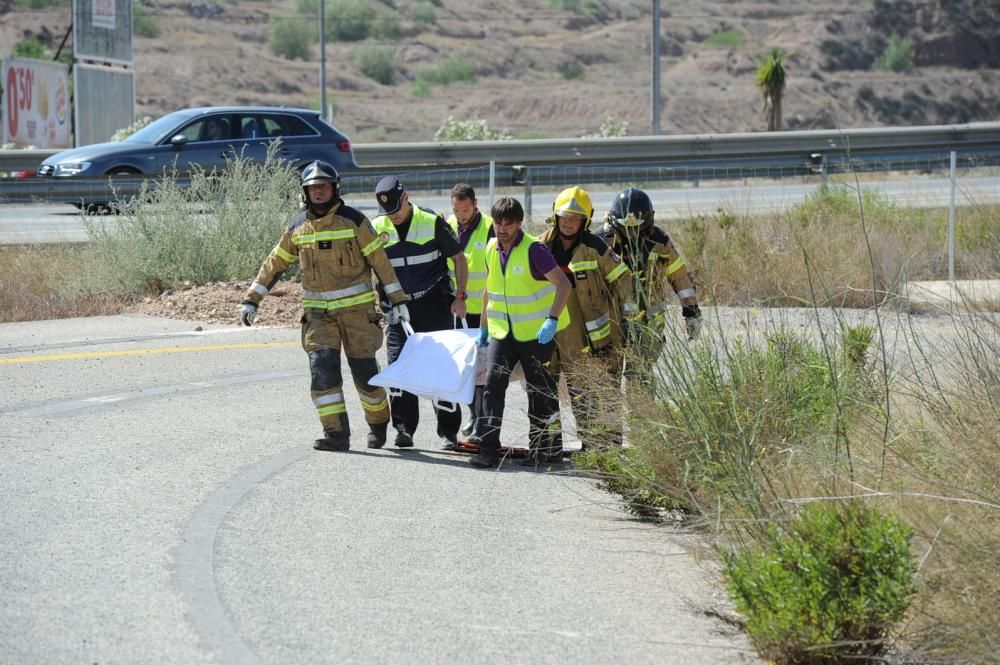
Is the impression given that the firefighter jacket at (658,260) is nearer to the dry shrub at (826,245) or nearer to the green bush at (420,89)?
the dry shrub at (826,245)

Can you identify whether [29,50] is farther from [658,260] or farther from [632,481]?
[632,481]

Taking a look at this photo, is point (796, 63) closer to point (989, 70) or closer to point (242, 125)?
point (989, 70)

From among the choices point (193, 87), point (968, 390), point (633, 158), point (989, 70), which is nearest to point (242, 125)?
point (633, 158)

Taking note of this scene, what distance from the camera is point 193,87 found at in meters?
62.8

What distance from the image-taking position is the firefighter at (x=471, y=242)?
1006cm

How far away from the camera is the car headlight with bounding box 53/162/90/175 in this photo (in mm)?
22062

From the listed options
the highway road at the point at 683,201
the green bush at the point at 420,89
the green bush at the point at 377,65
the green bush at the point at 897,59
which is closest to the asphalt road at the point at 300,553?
the highway road at the point at 683,201

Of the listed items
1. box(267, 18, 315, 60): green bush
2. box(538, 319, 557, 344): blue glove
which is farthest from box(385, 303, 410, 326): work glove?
box(267, 18, 315, 60): green bush

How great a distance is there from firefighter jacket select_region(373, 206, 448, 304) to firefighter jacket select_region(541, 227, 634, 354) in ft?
3.34

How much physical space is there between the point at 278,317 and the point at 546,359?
6488mm

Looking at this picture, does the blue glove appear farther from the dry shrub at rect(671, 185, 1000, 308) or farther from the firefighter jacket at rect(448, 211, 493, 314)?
the dry shrub at rect(671, 185, 1000, 308)

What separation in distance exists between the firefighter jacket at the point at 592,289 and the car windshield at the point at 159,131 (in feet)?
49.7

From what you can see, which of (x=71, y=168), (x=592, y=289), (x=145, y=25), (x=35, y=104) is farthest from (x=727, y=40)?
(x=592, y=289)

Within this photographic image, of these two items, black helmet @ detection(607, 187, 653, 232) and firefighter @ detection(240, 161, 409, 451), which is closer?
black helmet @ detection(607, 187, 653, 232)
